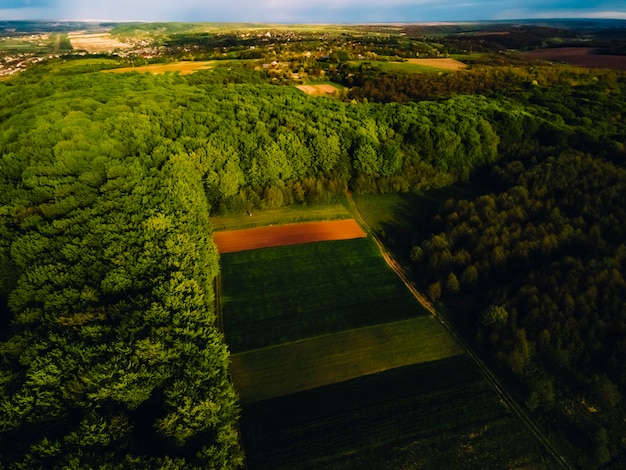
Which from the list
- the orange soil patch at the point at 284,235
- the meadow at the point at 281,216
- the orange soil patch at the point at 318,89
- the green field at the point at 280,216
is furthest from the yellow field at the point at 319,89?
the orange soil patch at the point at 284,235

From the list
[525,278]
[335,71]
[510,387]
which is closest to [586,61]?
[335,71]

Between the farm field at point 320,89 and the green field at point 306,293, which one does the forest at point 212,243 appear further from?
the farm field at point 320,89

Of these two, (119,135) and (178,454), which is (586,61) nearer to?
(119,135)

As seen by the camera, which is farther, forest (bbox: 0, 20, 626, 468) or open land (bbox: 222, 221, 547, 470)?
open land (bbox: 222, 221, 547, 470)

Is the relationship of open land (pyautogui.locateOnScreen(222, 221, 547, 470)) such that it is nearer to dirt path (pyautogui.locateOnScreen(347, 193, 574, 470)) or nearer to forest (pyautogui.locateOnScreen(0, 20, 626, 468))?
dirt path (pyautogui.locateOnScreen(347, 193, 574, 470))

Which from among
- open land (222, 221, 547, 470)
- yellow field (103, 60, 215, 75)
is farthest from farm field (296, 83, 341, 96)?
open land (222, 221, 547, 470)

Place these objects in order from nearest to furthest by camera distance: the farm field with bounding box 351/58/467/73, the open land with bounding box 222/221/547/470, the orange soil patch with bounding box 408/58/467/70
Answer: the open land with bounding box 222/221/547/470 < the farm field with bounding box 351/58/467/73 < the orange soil patch with bounding box 408/58/467/70
